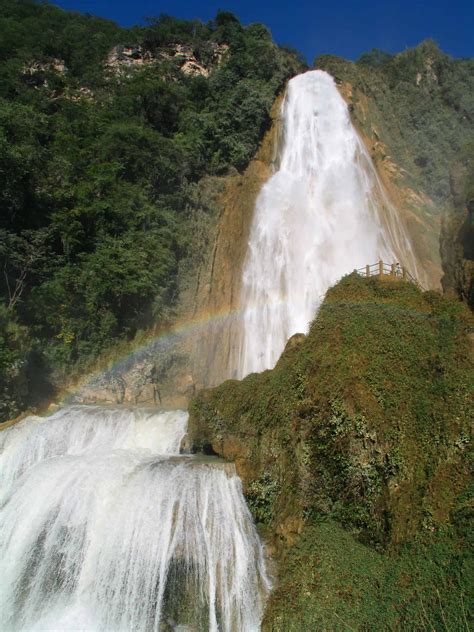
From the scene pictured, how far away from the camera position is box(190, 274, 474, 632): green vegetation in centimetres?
787

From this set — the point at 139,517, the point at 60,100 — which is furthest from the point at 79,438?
the point at 60,100

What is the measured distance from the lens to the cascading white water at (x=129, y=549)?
9125 millimetres

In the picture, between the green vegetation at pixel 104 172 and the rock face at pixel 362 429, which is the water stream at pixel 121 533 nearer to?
the rock face at pixel 362 429

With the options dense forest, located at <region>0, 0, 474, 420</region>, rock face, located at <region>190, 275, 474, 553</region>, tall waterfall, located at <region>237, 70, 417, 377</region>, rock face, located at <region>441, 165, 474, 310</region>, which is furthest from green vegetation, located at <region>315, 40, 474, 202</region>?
rock face, located at <region>190, 275, 474, 553</region>

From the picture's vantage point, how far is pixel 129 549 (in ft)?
32.2

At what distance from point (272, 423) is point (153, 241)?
613 inches

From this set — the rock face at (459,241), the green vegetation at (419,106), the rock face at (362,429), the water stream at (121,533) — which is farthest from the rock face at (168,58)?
the rock face at (362,429)

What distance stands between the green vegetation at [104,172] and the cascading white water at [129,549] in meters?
9.81

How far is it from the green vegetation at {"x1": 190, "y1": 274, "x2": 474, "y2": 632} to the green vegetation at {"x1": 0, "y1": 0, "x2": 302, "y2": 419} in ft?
41.2

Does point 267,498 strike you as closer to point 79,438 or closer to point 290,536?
point 290,536

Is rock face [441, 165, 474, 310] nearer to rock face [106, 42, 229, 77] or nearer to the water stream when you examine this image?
the water stream

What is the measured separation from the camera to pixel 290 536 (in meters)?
10.1

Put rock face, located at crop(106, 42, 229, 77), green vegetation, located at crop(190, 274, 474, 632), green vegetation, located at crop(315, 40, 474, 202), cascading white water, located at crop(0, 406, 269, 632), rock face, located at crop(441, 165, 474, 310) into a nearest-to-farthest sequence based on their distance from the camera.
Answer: green vegetation, located at crop(190, 274, 474, 632)
cascading white water, located at crop(0, 406, 269, 632)
rock face, located at crop(441, 165, 474, 310)
rock face, located at crop(106, 42, 229, 77)
green vegetation, located at crop(315, 40, 474, 202)

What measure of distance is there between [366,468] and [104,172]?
22924 mm
